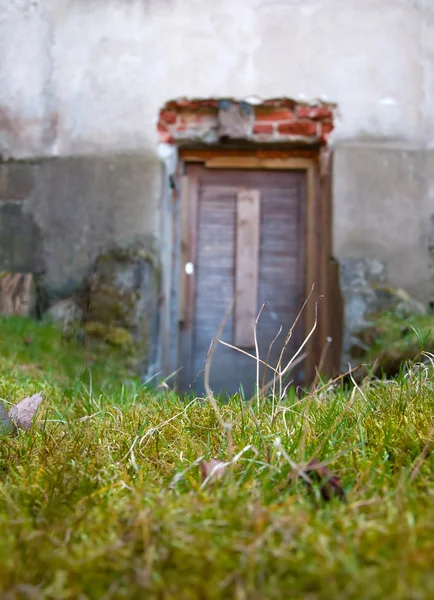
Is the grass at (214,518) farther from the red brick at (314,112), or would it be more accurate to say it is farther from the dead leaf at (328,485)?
the red brick at (314,112)

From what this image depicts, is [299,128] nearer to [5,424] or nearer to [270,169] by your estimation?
[270,169]

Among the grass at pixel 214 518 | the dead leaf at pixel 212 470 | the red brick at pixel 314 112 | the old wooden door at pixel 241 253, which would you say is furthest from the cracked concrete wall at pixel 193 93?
the dead leaf at pixel 212 470

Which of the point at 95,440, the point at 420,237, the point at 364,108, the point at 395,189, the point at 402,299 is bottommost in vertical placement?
the point at 95,440

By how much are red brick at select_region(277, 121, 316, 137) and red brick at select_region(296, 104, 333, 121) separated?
0.05 meters

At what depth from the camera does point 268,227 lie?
16.1 feet

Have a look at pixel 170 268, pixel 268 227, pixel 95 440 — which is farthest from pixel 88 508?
pixel 268 227

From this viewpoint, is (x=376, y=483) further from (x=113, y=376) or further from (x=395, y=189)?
(x=395, y=189)

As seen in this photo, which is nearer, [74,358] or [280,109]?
[74,358]

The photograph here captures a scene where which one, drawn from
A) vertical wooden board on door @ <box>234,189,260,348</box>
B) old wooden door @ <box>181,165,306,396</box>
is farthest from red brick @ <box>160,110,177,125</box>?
vertical wooden board on door @ <box>234,189,260,348</box>

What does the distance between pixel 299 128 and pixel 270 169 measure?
515mm

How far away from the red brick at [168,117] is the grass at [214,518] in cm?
383

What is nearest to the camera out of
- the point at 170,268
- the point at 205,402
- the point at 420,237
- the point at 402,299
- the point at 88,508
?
the point at 88,508

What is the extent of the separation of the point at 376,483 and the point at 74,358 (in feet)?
9.86

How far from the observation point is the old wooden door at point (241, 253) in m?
4.81
